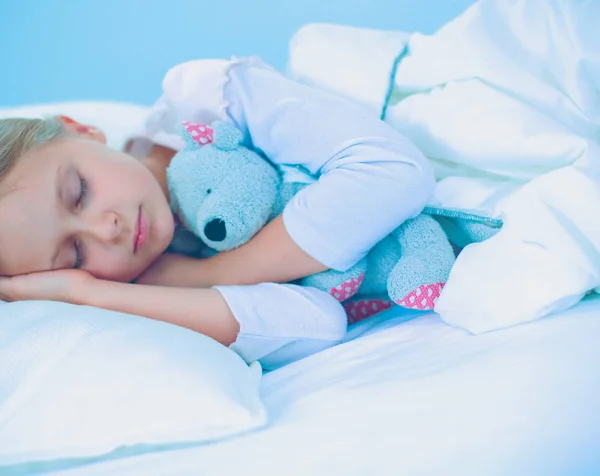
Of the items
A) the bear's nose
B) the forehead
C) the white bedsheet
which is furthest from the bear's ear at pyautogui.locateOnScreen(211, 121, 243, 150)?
the white bedsheet

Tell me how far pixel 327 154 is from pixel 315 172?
0.15 feet

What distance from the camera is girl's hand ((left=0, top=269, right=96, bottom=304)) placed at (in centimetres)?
79

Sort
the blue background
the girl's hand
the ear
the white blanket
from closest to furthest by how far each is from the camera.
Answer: the white blanket → the girl's hand → the ear → the blue background

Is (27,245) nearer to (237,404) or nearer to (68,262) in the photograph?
(68,262)

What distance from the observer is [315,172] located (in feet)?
2.77

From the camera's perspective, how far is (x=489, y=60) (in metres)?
0.87

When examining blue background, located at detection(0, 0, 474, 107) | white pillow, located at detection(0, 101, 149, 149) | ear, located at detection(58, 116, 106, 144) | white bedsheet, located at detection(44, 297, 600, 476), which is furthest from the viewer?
blue background, located at detection(0, 0, 474, 107)

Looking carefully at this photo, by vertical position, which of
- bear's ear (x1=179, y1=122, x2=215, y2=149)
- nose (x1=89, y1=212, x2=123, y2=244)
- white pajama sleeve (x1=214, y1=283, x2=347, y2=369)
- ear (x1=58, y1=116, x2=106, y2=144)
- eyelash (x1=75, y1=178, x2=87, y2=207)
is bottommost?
white pajama sleeve (x1=214, y1=283, x2=347, y2=369)

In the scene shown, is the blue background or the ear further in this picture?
the blue background

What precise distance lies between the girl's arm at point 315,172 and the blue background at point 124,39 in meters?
0.90

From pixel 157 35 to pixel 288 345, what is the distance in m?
1.37

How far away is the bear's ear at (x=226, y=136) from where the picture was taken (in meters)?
0.84

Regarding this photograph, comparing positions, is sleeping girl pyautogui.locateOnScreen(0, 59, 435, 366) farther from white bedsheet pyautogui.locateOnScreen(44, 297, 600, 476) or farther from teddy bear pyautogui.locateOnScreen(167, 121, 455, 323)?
white bedsheet pyautogui.locateOnScreen(44, 297, 600, 476)

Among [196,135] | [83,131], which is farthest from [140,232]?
[83,131]
